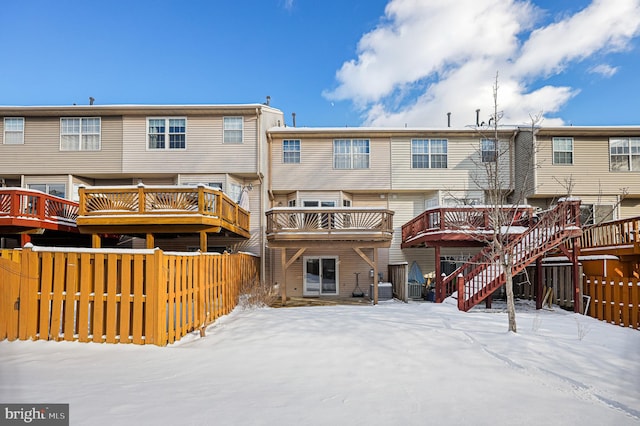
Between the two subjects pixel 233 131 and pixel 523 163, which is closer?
pixel 233 131

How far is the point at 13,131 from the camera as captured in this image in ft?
55.8

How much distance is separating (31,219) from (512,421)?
561 inches

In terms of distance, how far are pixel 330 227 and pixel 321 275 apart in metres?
4.42

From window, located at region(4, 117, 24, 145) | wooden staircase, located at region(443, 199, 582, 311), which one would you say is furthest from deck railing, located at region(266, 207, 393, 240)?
window, located at region(4, 117, 24, 145)

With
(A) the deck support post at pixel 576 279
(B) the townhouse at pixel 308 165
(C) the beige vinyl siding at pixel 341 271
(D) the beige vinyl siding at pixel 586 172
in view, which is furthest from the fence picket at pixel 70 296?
(D) the beige vinyl siding at pixel 586 172

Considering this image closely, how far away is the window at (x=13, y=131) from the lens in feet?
55.7

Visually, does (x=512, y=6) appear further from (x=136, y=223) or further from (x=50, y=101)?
(x=50, y=101)

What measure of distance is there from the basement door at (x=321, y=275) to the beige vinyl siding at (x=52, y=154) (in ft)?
30.4

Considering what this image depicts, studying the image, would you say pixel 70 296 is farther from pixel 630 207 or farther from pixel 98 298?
pixel 630 207

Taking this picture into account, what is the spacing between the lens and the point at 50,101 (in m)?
17.3

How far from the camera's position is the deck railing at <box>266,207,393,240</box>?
46.1 feet

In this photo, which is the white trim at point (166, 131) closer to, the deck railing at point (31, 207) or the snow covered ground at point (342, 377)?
the deck railing at point (31, 207)

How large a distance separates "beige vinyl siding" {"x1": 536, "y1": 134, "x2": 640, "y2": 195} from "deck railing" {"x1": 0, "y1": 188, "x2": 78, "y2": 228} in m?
19.2

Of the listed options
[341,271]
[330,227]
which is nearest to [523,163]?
[341,271]
